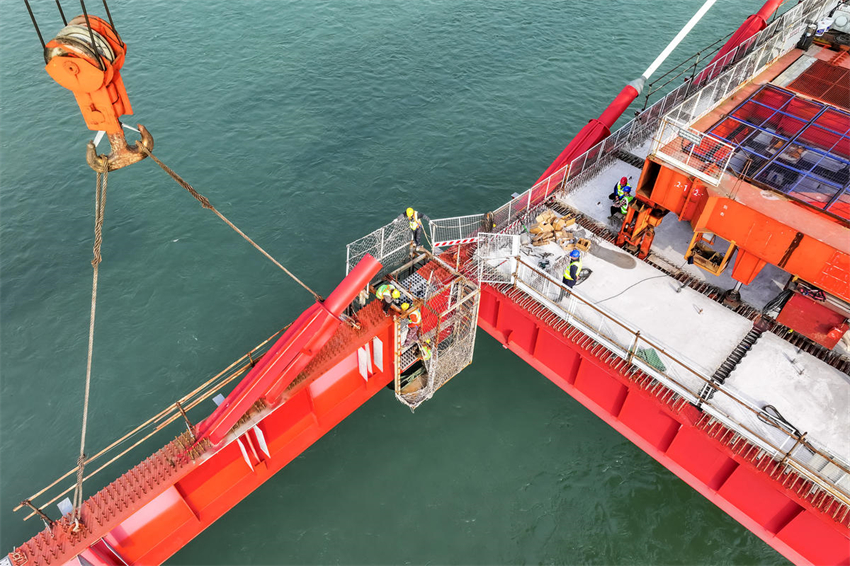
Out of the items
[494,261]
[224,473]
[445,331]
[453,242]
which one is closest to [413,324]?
[445,331]

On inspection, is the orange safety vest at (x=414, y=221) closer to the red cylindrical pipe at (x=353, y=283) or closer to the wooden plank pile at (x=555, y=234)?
the red cylindrical pipe at (x=353, y=283)

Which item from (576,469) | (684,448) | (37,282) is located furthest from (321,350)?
(37,282)

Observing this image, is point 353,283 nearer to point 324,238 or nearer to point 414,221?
point 414,221

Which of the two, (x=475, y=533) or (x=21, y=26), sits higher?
(x=21, y=26)

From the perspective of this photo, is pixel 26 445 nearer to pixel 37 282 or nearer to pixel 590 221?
pixel 37 282

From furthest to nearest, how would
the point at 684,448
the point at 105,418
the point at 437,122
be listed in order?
the point at 437,122 → the point at 105,418 → the point at 684,448

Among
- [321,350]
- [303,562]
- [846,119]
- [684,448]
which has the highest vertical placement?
[846,119]

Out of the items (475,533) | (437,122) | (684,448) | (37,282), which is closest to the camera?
(684,448)
